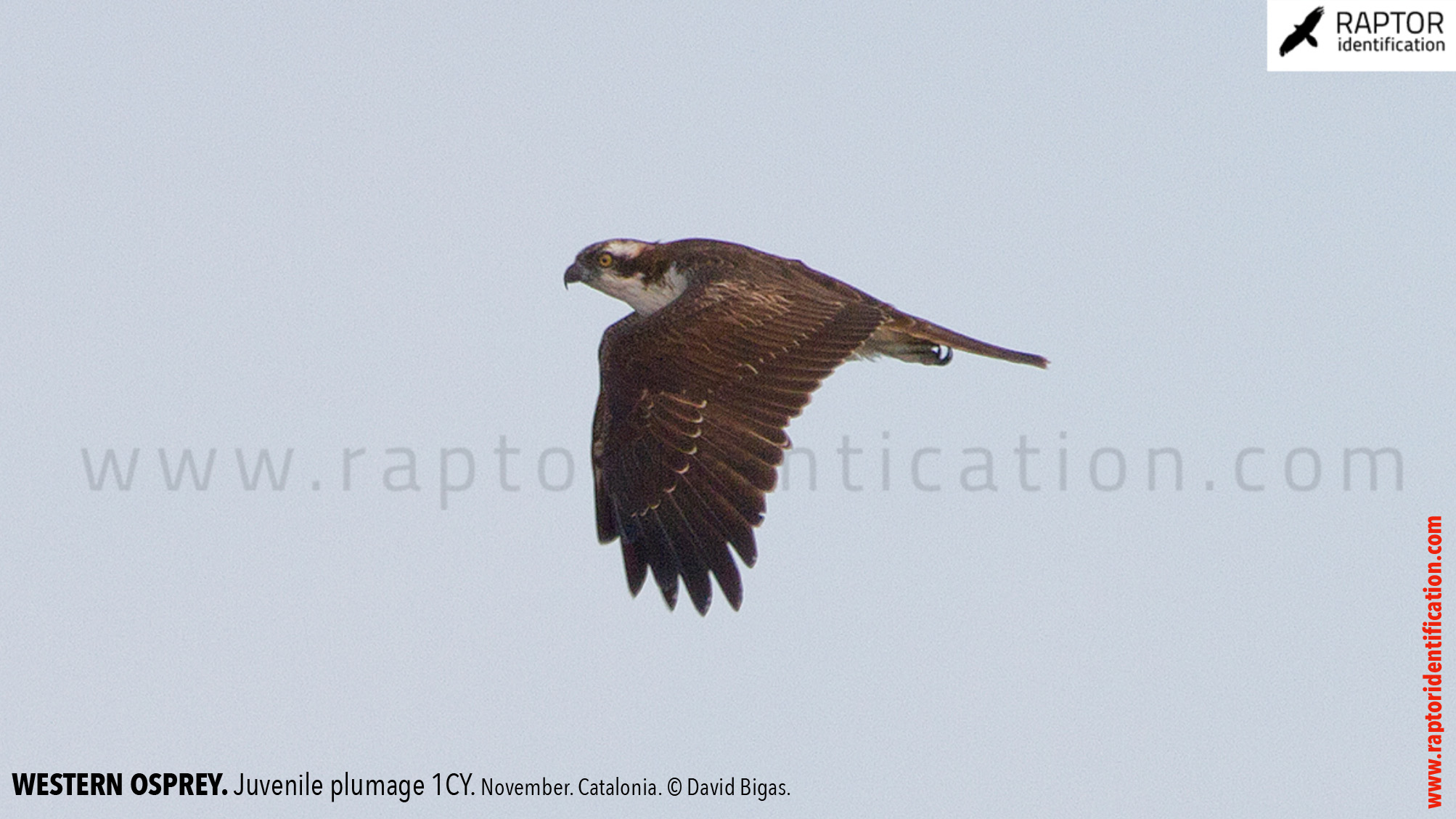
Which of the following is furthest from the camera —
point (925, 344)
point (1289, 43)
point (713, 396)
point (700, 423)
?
point (1289, 43)

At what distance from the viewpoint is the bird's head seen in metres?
12.3

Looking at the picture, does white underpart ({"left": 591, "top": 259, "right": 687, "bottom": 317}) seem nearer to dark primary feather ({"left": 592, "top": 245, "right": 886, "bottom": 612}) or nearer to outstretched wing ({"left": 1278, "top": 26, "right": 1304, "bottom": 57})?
dark primary feather ({"left": 592, "top": 245, "right": 886, "bottom": 612})

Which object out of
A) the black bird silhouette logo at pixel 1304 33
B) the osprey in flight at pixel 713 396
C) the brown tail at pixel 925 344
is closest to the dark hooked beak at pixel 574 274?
the osprey in flight at pixel 713 396

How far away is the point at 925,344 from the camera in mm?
11711

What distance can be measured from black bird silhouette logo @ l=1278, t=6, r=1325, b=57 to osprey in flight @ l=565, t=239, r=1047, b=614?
296 centimetres

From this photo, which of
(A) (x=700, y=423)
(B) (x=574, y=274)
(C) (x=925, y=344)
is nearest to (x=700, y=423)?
(A) (x=700, y=423)

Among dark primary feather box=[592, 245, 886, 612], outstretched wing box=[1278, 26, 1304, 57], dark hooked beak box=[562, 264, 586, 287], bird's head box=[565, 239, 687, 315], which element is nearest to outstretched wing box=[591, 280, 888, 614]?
dark primary feather box=[592, 245, 886, 612]

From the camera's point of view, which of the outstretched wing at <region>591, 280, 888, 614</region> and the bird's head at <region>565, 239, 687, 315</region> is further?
the bird's head at <region>565, 239, 687, 315</region>

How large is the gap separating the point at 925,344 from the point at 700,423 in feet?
7.13

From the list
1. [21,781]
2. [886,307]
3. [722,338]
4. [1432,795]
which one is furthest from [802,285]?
[21,781]

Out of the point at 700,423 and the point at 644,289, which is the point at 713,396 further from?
the point at 644,289

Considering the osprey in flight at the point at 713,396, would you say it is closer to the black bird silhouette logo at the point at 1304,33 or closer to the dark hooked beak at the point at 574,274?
the dark hooked beak at the point at 574,274

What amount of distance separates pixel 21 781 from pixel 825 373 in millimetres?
5180

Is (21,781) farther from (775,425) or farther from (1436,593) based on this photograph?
(1436,593)
